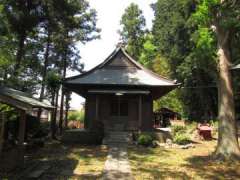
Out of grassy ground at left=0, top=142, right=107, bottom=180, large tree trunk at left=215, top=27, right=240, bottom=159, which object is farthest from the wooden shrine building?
large tree trunk at left=215, top=27, right=240, bottom=159

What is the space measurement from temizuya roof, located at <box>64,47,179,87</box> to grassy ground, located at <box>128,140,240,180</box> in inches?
215

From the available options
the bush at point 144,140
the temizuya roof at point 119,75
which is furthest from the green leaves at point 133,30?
the bush at point 144,140

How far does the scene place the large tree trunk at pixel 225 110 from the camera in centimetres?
1103

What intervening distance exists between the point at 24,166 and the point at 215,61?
9566 mm

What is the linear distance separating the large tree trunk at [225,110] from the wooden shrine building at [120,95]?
5908 mm

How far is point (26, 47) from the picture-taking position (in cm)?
2652

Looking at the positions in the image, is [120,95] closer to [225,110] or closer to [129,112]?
[129,112]

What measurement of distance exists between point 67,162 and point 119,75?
9687 mm

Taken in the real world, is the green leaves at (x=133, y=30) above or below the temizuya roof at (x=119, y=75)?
above

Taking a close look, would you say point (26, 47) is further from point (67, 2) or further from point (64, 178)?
point (64, 178)

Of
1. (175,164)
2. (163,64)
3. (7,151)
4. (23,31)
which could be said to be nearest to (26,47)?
(23,31)

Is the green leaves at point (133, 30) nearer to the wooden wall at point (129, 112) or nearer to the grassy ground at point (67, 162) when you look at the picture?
the wooden wall at point (129, 112)

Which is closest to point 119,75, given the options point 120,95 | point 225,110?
point 120,95

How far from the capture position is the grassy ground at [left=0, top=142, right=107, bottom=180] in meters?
8.42
